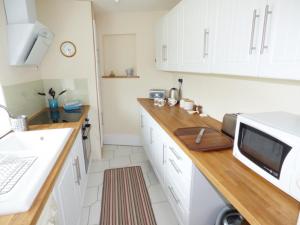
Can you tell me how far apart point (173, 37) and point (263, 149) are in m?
1.69

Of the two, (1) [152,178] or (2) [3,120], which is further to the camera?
(1) [152,178]

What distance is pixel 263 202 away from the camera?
0.83 metres

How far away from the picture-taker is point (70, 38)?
103 inches

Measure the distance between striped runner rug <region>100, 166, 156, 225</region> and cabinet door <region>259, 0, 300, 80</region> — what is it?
1678 mm

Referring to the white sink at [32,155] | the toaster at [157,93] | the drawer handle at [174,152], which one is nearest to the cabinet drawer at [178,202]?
the drawer handle at [174,152]

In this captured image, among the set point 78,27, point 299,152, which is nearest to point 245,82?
point 299,152

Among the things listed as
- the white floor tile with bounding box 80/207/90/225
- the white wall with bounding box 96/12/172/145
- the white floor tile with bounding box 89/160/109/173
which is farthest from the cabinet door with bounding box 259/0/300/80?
the white floor tile with bounding box 89/160/109/173

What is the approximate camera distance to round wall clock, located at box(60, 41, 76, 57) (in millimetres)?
2627

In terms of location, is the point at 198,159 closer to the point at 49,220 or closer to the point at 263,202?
the point at 263,202

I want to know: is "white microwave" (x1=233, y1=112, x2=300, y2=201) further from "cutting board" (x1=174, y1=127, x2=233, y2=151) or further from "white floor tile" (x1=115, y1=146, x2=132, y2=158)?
"white floor tile" (x1=115, y1=146, x2=132, y2=158)

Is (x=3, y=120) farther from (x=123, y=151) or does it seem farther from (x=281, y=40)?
(x=281, y=40)

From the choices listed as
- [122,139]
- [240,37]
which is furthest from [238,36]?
[122,139]

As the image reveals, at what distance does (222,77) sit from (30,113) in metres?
2.19

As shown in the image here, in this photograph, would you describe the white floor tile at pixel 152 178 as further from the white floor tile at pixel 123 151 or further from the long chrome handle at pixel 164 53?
the long chrome handle at pixel 164 53
